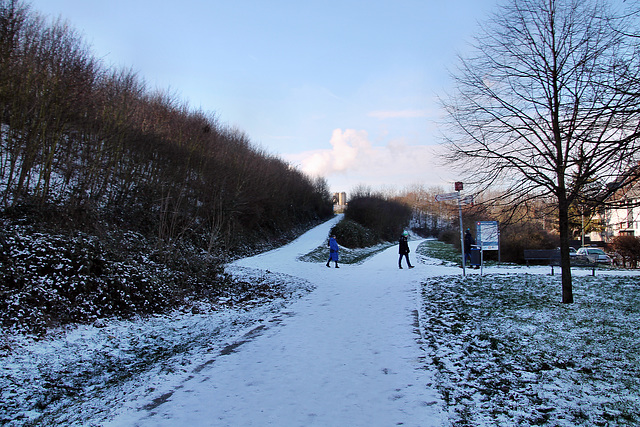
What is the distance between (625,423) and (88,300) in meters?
8.20

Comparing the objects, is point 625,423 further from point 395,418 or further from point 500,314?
point 500,314

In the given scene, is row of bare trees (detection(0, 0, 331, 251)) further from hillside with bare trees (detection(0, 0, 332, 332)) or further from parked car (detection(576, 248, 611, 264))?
parked car (detection(576, 248, 611, 264))

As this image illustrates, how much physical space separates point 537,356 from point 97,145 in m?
15.7

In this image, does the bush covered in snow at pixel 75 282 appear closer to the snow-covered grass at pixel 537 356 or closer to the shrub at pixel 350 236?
the snow-covered grass at pixel 537 356

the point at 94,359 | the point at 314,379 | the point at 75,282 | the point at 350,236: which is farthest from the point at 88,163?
the point at 350,236

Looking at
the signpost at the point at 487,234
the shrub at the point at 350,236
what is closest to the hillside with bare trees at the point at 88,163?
the signpost at the point at 487,234

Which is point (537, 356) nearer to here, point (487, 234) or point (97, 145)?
point (487, 234)

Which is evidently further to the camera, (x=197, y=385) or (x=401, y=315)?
(x=401, y=315)

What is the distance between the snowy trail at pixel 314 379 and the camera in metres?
3.62

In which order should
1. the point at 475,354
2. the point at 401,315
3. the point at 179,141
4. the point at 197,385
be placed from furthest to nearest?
the point at 179,141 < the point at 401,315 < the point at 475,354 < the point at 197,385

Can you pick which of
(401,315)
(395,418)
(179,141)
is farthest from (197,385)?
(179,141)

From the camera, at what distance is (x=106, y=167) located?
50.0 ft

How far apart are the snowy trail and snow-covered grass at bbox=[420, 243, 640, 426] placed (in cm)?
44

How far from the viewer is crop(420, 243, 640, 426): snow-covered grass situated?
3.59 meters
